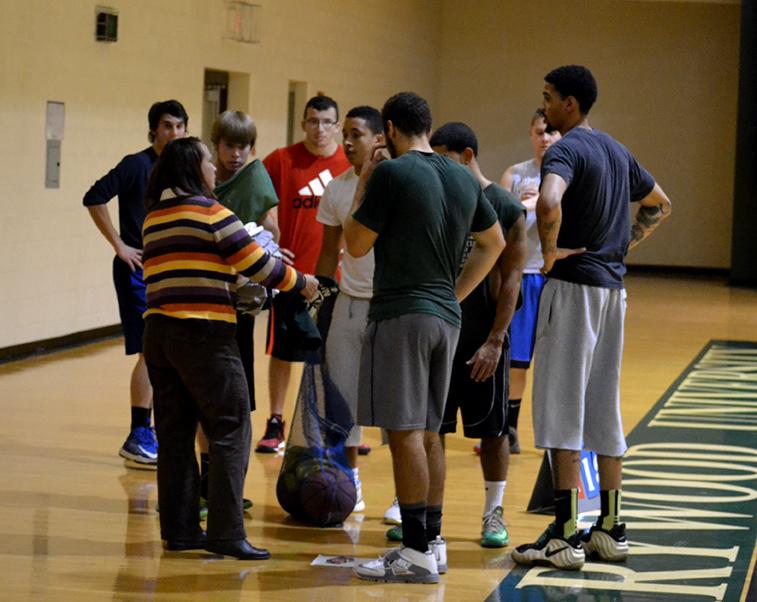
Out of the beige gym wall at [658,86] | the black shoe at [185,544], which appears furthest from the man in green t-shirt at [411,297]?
the beige gym wall at [658,86]

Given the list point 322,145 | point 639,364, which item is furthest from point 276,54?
point 322,145

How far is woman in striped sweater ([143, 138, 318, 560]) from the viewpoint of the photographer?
4.56m

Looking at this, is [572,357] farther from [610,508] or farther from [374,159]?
[374,159]

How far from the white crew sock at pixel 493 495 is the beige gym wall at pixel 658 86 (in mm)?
14459

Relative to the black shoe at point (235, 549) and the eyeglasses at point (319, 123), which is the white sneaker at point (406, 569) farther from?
the eyeglasses at point (319, 123)

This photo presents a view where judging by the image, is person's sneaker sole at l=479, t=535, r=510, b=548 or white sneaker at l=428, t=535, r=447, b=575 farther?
person's sneaker sole at l=479, t=535, r=510, b=548

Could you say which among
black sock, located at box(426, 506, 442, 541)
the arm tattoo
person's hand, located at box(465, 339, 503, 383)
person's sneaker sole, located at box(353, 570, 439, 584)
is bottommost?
person's sneaker sole, located at box(353, 570, 439, 584)

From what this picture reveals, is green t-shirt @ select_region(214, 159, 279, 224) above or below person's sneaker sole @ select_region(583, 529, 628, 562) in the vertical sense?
above

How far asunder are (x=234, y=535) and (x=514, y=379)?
2513 mm

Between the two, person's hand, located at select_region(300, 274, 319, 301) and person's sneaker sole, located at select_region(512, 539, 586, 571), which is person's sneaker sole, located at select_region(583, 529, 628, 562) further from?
person's hand, located at select_region(300, 274, 319, 301)

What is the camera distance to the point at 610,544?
193 inches

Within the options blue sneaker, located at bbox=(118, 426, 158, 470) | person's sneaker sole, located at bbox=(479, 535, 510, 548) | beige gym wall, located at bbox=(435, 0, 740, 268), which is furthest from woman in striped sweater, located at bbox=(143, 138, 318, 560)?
beige gym wall, located at bbox=(435, 0, 740, 268)

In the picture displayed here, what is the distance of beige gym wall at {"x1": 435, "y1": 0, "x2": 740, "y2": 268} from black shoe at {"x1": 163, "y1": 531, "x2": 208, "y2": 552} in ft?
49.4

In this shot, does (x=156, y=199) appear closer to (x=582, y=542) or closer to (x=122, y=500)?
(x=122, y=500)
